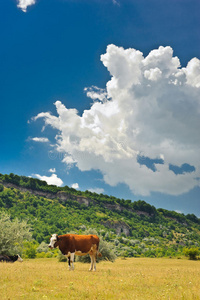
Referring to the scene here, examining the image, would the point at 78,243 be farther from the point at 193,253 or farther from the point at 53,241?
the point at 193,253

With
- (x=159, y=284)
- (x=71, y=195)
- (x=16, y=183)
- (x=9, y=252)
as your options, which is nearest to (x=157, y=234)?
(x=71, y=195)

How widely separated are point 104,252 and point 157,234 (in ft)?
429

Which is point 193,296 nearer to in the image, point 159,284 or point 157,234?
point 159,284

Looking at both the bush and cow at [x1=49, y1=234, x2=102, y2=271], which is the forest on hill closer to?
the bush

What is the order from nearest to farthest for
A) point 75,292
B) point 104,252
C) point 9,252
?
point 75,292, point 9,252, point 104,252

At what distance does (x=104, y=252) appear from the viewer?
1401 inches

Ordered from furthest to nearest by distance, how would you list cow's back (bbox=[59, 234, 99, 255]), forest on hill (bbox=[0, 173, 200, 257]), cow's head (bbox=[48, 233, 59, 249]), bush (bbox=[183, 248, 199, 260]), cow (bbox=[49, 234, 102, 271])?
forest on hill (bbox=[0, 173, 200, 257]) < bush (bbox=[183, 248, 199, 260]) < cow's back (bbox=[59, 234, 99, 255]) < cow (bbox=[49, 234, 102, 271]) < cow's head (bbox=[48, 233, 59, 249])

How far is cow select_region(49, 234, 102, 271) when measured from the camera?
61.1ft

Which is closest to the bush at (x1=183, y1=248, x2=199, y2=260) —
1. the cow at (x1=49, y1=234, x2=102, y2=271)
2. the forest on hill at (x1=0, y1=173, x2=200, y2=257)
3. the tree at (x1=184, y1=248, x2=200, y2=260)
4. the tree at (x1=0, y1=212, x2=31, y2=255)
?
the tree at (x1=184, y1=248, x2=200, y2=260)

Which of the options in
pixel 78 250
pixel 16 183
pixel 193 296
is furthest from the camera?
pixel 16 183

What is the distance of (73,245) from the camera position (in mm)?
18797

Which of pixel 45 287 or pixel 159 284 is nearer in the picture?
pixel 45 287

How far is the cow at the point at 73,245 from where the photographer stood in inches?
733

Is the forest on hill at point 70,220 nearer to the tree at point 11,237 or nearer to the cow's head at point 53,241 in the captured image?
the tree at point 11,237
